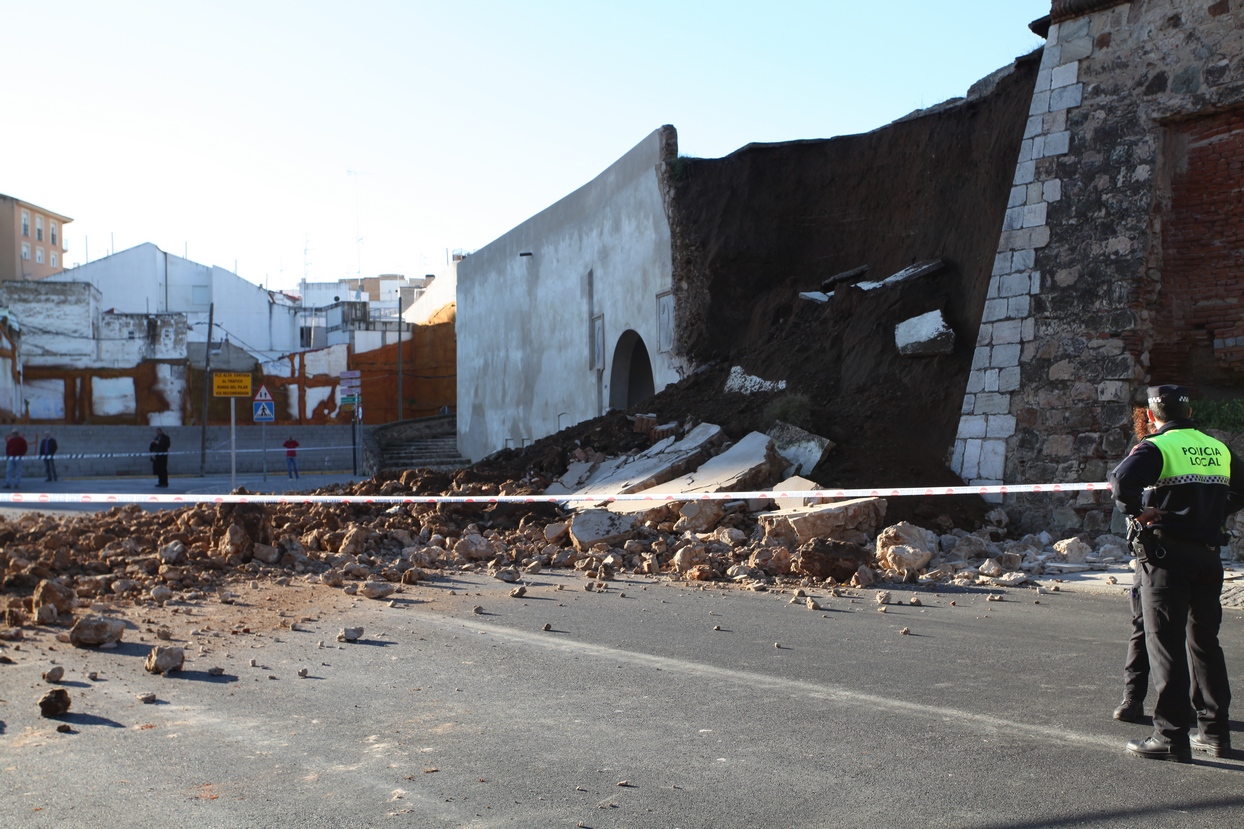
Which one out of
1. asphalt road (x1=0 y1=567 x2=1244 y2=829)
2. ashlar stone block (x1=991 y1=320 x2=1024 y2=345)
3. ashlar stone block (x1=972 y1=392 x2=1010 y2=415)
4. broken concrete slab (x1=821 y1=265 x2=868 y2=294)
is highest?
broken concrete slab (x1=821 y1=265 x2=868 y2=294)

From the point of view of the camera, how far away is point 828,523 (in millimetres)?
11266

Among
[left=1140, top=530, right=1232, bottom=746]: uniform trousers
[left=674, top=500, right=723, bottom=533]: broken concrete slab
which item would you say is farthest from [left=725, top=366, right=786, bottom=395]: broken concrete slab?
[left=1140, top=530, right=1232, bottom=746]: uniform trousers

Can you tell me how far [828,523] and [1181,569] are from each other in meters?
6.47

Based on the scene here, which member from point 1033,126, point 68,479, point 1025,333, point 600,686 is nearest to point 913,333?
point 1025,333

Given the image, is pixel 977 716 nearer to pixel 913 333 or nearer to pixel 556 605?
pixel 556 605

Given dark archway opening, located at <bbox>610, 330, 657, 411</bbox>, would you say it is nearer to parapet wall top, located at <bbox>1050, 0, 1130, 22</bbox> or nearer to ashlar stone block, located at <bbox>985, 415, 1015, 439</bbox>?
ashlar stone block, located at <bbox>985, 415, 1015, 439</bbox>

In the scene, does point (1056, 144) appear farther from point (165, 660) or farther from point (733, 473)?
point (165, 660)

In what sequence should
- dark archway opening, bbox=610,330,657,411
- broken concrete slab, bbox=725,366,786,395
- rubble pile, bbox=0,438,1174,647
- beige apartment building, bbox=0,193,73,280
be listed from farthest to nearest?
beige apartment building, bbox=0,193,73,280, dark archway opening, bbox=610,330,657,411, broken concrete slab, bbox=725,366,786,395, rubble pile, bbox=0,438,1174,647

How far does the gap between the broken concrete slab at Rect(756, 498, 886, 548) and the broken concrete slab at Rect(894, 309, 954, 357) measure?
3665 mm

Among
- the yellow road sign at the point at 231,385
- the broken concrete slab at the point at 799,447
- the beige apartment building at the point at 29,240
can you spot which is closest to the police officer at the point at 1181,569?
the broken concrete slab at the point at 799,447

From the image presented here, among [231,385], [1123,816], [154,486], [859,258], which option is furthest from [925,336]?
[154,486]

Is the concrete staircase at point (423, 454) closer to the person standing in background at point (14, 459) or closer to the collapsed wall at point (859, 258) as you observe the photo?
the person standing in background at point (14, 459)

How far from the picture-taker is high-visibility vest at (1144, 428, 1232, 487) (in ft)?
16.1

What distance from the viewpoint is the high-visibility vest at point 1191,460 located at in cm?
490
